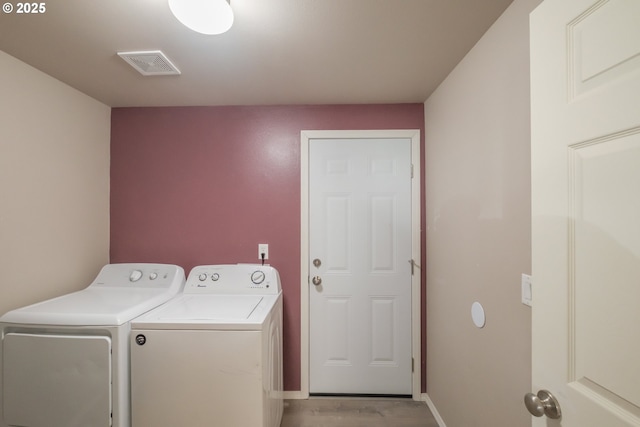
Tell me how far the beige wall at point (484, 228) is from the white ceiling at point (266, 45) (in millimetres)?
206

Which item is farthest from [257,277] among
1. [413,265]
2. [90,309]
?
[413,265]

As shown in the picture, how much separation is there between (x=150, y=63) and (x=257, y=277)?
147 centimetres

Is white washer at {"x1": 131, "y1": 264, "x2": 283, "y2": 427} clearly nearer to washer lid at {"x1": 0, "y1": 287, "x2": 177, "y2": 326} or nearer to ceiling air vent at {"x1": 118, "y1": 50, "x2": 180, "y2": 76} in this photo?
washer lid at {"x1": 0, "y1": 287, "x2": 177, "y2": 326}

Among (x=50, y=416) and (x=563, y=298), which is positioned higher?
(x=563, y=298)

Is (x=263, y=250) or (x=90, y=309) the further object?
(x=263, y=250)

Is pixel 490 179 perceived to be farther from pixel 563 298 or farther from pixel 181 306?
pixel 181 306

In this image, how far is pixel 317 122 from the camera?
2.08 m

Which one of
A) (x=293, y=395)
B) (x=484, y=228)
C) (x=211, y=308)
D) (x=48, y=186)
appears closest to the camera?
(x=484, y=228)

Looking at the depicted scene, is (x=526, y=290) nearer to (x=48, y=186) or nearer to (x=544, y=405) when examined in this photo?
(x=544, y=405)

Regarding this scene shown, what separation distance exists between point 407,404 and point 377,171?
1770 mm

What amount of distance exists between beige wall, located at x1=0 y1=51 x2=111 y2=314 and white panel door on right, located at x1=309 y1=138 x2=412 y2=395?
164 cm

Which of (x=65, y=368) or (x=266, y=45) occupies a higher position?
(x=266, y=45)

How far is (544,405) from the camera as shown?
65cm

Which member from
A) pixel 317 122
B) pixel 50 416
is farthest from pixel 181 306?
pixel 317 122
